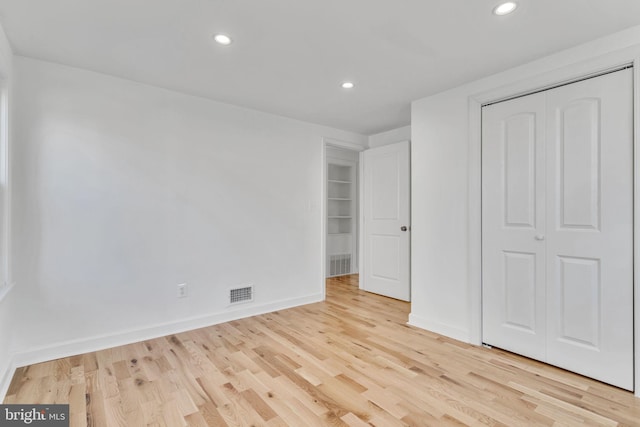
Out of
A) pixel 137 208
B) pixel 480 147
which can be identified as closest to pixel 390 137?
pixel 480 147

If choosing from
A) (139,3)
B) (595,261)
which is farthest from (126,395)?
(595,261)

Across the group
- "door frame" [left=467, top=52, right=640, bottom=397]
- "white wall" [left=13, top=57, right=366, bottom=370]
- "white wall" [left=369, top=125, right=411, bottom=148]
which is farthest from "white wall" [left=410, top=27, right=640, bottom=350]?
"white wall" [left=13, top=57, right=366, bottom=370]

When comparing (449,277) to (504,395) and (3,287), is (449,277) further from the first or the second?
(3,287)

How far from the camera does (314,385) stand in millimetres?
2027

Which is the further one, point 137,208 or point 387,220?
point 387,220

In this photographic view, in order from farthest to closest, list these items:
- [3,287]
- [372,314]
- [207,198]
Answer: [372,314], [207,198], [3,287]

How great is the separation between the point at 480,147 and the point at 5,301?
3.71m

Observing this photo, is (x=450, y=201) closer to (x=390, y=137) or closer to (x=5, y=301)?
(x=390, y=137)

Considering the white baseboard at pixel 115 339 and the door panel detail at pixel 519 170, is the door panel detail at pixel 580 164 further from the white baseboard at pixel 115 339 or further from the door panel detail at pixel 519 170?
the white baseboard at pixel 115 339

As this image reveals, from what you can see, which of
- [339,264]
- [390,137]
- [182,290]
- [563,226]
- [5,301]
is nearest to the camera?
[5,301]

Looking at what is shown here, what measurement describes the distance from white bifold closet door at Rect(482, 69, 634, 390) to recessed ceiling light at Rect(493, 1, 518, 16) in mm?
888

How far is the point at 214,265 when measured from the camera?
126 inches

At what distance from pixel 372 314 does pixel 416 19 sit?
2.87 metres

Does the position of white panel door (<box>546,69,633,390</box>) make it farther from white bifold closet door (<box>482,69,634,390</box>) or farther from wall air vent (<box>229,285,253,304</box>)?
wall air vent (<box>229,285,253,304</box>)
